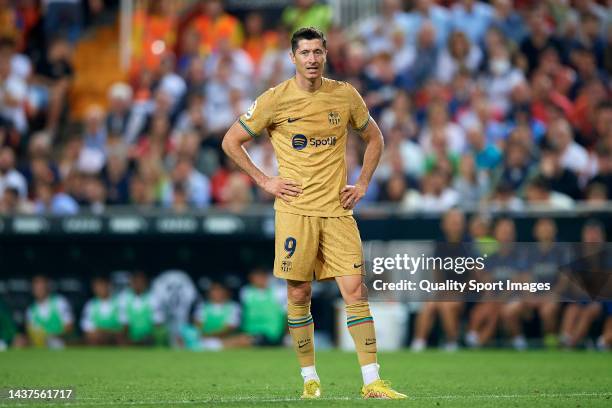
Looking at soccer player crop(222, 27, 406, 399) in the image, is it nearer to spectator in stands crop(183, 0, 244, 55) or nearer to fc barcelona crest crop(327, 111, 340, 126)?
fc barcelona crest crop(327, 111, 340, 126)

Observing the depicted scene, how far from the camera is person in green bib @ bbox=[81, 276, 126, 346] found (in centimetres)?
1527

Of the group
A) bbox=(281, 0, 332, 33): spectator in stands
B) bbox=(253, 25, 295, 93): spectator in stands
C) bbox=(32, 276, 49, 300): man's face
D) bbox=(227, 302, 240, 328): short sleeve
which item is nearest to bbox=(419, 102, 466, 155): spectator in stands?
bbox=(253, 25, 295, 93): spectator in stands

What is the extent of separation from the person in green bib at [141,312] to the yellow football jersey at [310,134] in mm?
7597

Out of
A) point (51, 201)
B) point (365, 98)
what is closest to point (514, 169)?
point (365, 98)

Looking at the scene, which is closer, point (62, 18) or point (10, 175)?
point (10, 175)

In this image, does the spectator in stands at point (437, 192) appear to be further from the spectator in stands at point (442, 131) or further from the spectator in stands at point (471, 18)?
the spectator in stands at point (471, 18)

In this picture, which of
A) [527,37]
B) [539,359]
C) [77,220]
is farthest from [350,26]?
[539,359]

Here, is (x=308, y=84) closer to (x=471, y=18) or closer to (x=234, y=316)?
(x=234, y=316)

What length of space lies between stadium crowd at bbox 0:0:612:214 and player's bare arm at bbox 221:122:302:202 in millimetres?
6481

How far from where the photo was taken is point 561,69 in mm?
16797

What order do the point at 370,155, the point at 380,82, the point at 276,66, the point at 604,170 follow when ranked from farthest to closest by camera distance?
the point at 276,66 < the point at 380,82 < the point at 604,170 < the point at 370,155

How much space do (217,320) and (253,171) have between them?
290 inches

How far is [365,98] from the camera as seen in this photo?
16.6 metres

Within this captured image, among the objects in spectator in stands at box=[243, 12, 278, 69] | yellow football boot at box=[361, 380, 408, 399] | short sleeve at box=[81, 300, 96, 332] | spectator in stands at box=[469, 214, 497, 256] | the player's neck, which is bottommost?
short sleeve at box=[81, 300, 96, 332]
